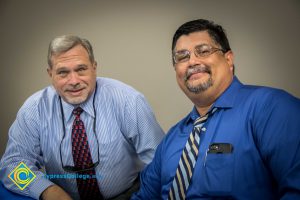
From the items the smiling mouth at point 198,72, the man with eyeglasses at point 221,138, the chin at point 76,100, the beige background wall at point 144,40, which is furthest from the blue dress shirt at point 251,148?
the beige background wall at point 144,40

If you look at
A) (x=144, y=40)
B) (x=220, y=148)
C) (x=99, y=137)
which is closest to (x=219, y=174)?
(x=220, y=148)

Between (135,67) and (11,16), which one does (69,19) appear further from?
(135,67)

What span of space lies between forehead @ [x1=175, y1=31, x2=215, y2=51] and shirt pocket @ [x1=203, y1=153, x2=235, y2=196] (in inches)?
21.2

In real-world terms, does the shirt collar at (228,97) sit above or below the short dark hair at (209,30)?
below

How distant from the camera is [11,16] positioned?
9.88 ft

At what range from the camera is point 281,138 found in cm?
112

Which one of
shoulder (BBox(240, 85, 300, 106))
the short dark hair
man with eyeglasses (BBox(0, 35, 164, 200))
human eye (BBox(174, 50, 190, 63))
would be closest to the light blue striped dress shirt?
man with eyeglasses (BBox(0, 35, 164, 200))

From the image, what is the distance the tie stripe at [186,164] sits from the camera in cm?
136

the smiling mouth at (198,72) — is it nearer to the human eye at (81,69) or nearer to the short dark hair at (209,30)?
the short dark hair at (209,30)

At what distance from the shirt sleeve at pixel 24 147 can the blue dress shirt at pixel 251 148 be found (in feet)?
3.58

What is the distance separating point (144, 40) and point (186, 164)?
166 cm

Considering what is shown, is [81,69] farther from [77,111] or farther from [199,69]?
[199,69]

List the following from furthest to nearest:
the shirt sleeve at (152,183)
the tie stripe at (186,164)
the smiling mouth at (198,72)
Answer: the shirt sleeve at (152,183) → the smiling mouth at (198,72) → the tie stripe at (186,164)

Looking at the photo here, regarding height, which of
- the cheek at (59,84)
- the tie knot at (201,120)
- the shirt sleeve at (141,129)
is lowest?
the shirt sleeve at (141,129)
